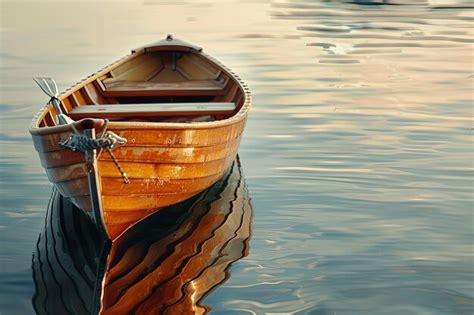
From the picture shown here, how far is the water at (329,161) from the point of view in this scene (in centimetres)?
738

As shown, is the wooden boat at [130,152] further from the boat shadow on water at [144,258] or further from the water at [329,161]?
the water at [329,161]

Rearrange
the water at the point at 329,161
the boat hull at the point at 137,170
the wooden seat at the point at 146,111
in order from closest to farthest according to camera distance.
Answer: the water at the point at 329,161 < the boat hull at the point at 137,170 < the wooden seat at the point at 146,111

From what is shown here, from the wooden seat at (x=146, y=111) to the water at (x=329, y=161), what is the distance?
1.26 m

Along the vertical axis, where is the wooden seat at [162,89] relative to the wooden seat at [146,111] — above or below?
→ below

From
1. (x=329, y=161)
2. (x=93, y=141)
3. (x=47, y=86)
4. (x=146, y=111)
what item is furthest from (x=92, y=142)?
(x=329, y=161)

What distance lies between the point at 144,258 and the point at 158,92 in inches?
180

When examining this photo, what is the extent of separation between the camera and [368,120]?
1392 cm

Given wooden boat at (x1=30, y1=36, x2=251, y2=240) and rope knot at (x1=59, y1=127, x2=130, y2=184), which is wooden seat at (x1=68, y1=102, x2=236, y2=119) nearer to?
wooden boat at (x1=30, y1=36, x2=251, y2=240)

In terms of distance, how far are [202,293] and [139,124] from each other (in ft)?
5.99

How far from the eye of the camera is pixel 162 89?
12.1 meters

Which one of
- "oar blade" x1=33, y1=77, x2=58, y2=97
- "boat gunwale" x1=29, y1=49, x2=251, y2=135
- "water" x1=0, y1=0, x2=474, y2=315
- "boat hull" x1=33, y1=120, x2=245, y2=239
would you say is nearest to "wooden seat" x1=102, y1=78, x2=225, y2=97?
"boat gunwale" x1=29, y1=49, x2=251, y2=135

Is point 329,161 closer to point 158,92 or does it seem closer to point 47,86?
point 158,92

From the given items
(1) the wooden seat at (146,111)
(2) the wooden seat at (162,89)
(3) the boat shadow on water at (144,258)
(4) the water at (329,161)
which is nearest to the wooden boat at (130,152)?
(1) the wooden seat at (146,111)

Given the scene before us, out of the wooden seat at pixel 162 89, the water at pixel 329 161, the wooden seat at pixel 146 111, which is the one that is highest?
the wooden seat at pixel 146 111
